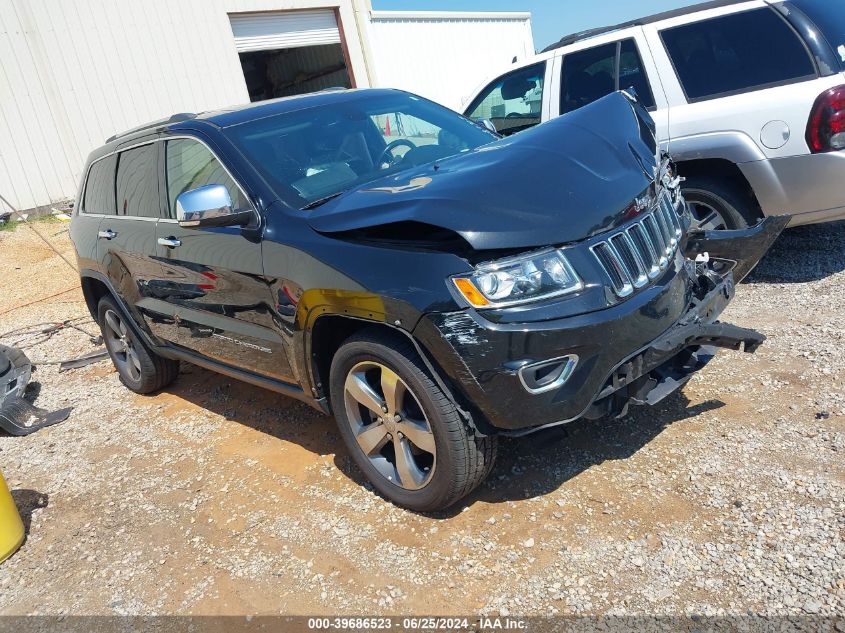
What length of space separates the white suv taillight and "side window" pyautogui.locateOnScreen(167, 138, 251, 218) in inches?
142

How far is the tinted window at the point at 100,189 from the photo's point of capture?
487 cm

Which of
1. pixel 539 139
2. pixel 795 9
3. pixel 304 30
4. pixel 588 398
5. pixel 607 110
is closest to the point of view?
pixel 588 398

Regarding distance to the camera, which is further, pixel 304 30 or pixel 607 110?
pixel 304 30

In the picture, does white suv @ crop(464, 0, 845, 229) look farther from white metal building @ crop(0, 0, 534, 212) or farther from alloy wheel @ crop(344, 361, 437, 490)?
white metal building @ crop(0, 0, 534, 212)

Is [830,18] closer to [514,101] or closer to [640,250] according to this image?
[514,101]

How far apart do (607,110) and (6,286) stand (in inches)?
372

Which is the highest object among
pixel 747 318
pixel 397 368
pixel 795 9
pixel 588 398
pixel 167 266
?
pixel 795 9

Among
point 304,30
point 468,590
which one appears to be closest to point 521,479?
point 468,590

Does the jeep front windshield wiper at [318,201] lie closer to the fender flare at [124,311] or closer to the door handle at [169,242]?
the door handle at [169,242]

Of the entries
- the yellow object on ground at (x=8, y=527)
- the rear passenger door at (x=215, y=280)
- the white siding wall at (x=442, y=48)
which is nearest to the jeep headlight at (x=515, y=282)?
Answer: the rear passenger door at (x=215, y=280)

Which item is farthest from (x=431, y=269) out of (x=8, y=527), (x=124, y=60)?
(x=124, y=60)

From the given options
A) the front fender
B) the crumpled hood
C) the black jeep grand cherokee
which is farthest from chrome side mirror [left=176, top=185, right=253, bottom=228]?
the front fender

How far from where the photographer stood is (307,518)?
331 centimetres

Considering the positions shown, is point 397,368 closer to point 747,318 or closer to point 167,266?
point 167,266
